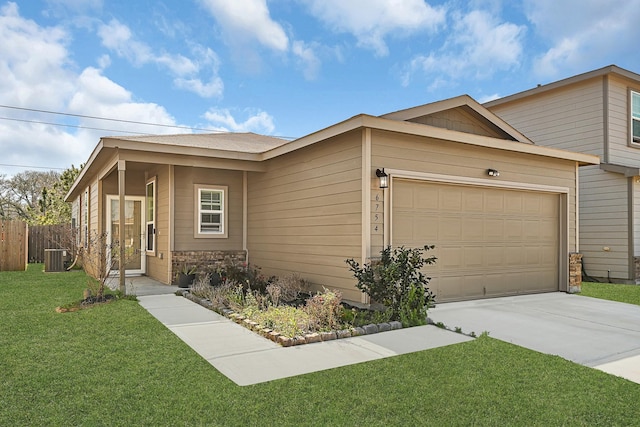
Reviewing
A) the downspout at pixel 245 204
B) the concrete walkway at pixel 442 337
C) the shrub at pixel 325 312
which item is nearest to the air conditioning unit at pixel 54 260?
the downspout at pixel 245 204

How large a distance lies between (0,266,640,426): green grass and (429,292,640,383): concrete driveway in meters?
0.45

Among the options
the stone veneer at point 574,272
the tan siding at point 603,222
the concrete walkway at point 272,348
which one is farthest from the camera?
the tan siding at point 603,222

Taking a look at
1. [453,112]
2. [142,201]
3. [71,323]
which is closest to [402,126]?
[453,112]

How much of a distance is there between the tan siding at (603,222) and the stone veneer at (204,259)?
8994 millimetres

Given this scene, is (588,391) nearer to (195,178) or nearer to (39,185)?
(195,178)

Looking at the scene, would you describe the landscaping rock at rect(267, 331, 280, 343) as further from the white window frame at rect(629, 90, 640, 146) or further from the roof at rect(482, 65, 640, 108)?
the white window frame at rect(629, 90, 640, 146)

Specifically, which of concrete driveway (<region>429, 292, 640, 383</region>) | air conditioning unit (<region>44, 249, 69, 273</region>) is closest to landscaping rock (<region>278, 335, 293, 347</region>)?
concrete driveway (<region>429, 292, 640, 383</region>)

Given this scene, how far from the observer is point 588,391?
354 centimetres

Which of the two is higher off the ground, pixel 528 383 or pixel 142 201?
pixel 142 201

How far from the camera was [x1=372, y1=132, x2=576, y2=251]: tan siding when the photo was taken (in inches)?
269

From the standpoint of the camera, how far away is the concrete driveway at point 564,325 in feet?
15.1

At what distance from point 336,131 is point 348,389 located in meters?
4.19

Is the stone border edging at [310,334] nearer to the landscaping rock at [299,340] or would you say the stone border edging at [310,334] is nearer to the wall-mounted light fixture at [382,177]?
the landscaping rock at [299,340]

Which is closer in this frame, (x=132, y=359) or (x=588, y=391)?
(x=588, y=391)
